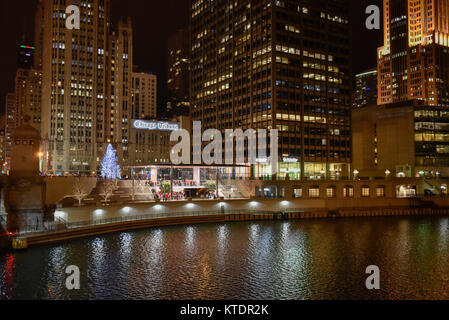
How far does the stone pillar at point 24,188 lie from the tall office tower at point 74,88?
129 metres

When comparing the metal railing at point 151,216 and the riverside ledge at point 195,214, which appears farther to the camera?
the metal railing at point 151,216

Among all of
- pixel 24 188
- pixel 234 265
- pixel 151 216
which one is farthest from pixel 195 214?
pixel 234 265

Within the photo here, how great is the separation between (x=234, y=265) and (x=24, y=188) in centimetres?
3231

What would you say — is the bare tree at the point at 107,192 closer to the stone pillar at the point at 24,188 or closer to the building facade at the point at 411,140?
the stone pillar at the point at 24,188

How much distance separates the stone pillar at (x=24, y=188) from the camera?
51.3m

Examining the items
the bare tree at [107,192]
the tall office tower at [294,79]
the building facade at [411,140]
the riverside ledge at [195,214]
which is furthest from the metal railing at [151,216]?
the building facade at [411,140]

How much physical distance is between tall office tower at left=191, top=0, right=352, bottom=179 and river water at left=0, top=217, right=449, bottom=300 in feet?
181

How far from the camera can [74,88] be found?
181250 millimetres

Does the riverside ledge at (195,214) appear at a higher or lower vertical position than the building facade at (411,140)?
lower

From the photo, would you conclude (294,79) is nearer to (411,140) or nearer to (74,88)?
(411,140)

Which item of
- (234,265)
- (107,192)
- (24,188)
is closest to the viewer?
(234,265)

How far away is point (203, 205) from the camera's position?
244 feet

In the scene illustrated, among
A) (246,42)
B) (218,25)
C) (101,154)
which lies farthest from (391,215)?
(101,154)

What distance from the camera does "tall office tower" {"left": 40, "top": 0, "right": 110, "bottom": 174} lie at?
581 feet
